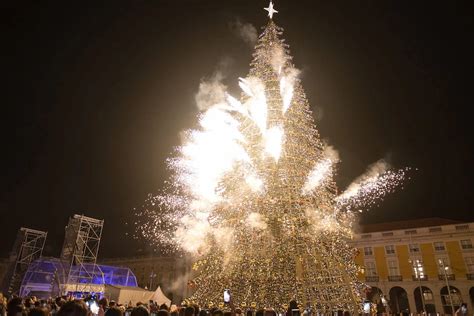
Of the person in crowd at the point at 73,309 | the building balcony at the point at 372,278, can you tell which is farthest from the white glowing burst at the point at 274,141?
the building balcony at the point at 372,278

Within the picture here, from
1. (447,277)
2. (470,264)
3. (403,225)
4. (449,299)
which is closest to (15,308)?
(447,277)

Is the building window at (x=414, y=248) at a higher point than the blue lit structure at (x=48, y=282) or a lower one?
higher

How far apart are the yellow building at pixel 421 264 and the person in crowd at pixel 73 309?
36.6 metres

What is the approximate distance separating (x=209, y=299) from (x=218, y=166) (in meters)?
5.31

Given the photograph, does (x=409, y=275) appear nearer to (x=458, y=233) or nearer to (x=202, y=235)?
(x=458, y=233)

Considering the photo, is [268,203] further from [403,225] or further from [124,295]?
[403,225]

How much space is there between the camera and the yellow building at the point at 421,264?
3497cm

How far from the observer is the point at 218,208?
13.9m

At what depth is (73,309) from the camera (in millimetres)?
3344

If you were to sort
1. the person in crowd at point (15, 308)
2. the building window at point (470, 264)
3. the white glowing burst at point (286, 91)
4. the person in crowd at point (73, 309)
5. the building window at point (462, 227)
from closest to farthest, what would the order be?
the person in crowd at point (73, 309) < the person in crowd at point (15, 308) < the white glowing burst at point (286, 91) < the building window at point (470, 264) < the building window at point (462, 227)

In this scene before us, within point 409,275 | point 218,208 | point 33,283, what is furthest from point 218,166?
point 409,275

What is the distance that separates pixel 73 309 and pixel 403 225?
4729 centimetres

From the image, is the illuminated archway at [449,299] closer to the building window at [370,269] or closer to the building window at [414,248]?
the building window at [414,248]

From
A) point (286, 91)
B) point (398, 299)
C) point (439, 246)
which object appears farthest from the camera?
point (398, 299)
